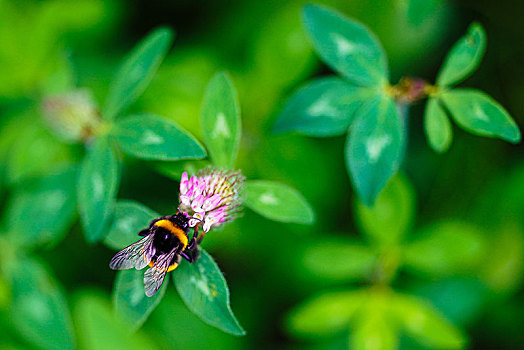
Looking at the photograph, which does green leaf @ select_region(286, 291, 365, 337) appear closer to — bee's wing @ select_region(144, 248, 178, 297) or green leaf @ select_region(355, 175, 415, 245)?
green leaf @ select_region(355, 175, 415, 245)

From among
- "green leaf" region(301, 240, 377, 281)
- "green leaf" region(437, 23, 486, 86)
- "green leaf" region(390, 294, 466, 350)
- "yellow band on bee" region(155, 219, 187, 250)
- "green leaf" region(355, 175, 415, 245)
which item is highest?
"green leaf" region(437, 23, 486, 86)

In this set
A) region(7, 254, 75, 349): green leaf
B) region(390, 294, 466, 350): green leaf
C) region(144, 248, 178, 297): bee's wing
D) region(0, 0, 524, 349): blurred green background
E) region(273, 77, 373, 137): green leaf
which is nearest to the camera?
region(144, 248, 178, 297): bee's wing

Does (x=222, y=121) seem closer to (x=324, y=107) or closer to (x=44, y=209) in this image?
(x=324, y=107)

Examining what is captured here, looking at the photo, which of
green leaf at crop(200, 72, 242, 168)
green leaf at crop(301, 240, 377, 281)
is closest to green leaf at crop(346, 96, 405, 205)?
green leaf at crop(200, 72, 242, 168)

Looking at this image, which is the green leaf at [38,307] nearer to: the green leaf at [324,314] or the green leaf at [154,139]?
the green leaf at [154,139]

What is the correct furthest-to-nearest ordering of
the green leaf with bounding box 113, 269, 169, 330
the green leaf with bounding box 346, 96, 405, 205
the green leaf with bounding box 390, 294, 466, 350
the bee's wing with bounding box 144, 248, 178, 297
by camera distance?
1. the green leaf with bounding box 390, 294, 466, 350
2. the green leaf with bounding box 346, 96, 405, 205
3. the green leaf with bounding box 113, 269, 169, 330
4. the bee's wing with bounding box 144, 248, 178, 297
